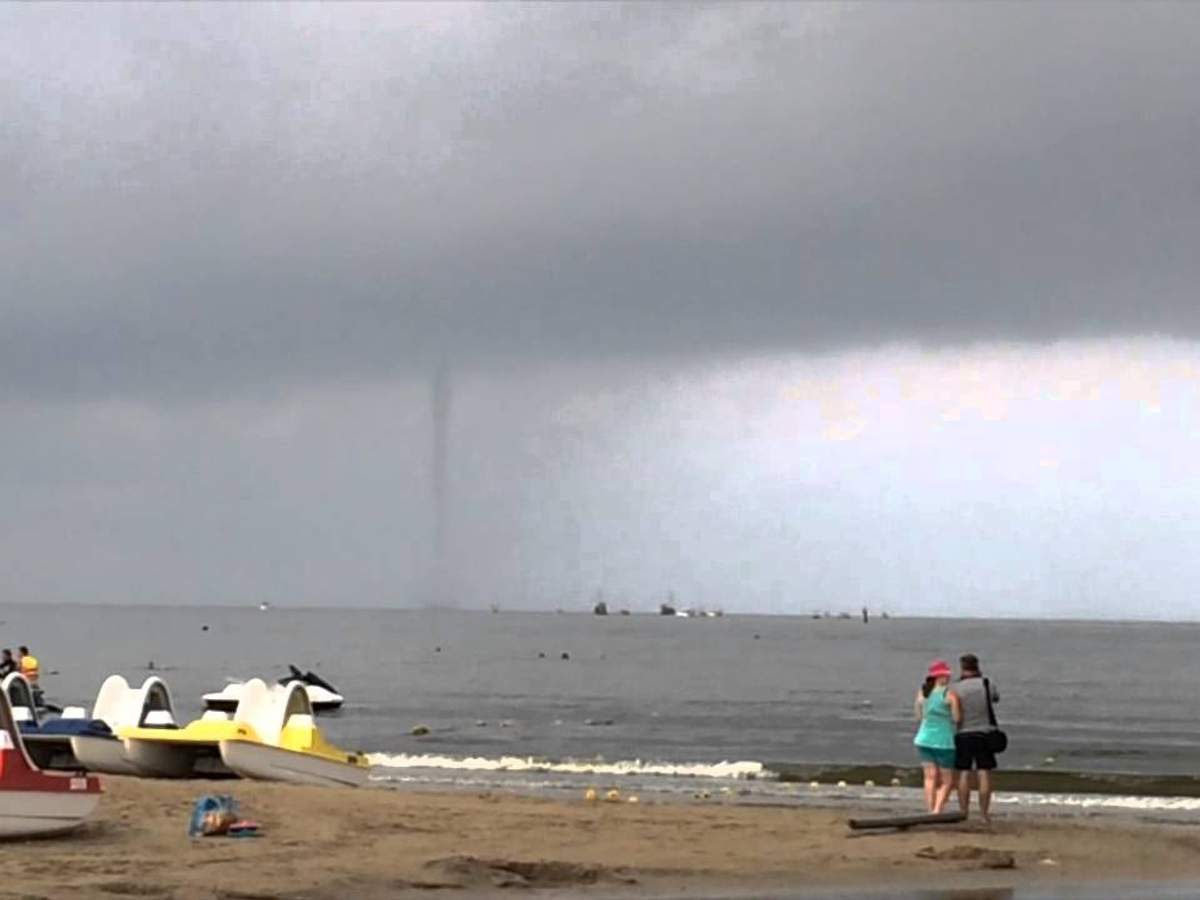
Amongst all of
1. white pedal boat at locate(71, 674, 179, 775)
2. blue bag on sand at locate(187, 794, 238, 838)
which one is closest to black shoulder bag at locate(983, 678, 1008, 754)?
blue bag on sand at locate(187, 794, 238, 838)

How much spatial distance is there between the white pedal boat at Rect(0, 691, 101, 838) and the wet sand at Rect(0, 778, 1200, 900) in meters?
0.18

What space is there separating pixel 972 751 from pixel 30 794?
31.6 ft

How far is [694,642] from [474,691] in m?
95.1

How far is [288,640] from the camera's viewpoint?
166m

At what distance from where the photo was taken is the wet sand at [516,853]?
13.8 m

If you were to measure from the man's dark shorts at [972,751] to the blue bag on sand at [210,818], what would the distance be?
7.65m

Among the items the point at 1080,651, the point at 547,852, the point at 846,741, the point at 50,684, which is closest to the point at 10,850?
the point at 547,852

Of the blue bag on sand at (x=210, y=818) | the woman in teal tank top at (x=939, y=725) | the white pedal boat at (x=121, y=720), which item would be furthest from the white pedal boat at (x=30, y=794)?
the woman in teal tank top at (x=939, y=725)

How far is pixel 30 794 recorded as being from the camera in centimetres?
1493

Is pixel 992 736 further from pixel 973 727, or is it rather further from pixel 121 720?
pixel 121 720

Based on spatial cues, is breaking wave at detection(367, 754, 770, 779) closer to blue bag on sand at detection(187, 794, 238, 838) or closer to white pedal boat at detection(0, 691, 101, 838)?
blue bag on sand at detection(187, 794, 238, 838)

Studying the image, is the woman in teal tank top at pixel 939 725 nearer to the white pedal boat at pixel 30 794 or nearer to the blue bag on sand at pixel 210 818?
the blue bag on sand at pixel 210 818

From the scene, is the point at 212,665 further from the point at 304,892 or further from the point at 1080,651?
the point at 304,892

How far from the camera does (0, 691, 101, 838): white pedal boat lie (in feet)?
48.4
